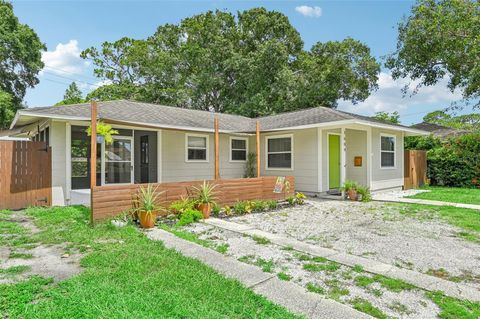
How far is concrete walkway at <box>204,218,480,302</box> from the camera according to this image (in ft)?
10.5

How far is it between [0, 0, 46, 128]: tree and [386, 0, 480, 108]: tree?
2598 centimetres

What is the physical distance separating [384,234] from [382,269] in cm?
214

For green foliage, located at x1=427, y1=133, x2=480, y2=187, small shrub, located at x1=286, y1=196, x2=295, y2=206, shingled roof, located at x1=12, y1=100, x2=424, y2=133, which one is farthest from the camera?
green foliage, located at x1=427, y1=133, x2=480, y2=187

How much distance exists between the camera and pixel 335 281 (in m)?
3.48

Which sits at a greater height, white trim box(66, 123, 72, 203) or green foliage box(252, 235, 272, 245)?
white trim box(66, 123, 72, 203)

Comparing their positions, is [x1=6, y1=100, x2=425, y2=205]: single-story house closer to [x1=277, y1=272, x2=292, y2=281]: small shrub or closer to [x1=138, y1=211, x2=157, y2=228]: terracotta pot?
[x1=138, y1=211, x2=157, y2=228]: terracotta pot

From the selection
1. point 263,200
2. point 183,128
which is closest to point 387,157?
point 263,200

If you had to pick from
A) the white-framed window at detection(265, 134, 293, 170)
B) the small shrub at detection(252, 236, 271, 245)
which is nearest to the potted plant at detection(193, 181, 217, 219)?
the small shrub at detection(252, 236, 271, 245)

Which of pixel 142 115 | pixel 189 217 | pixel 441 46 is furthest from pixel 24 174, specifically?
pixel 441 46

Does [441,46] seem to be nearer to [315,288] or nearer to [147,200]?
[147,200]

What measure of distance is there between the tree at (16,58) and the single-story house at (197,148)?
56.1 ft

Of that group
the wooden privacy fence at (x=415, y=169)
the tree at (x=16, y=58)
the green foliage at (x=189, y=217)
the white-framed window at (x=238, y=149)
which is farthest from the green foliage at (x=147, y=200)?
the tree at (x=16, y=58)

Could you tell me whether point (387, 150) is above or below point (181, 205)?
above

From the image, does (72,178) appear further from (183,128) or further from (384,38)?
(384,38)
